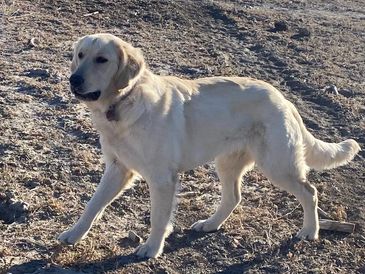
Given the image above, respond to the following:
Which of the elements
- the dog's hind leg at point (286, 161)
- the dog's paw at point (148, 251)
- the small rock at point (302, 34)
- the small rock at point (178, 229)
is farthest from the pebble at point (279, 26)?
the dog's paw at point (148, 251)

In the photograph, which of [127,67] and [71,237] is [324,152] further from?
[71,237]

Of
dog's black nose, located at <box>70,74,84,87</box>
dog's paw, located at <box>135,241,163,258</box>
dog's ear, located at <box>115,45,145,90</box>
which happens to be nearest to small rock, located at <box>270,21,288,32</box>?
dog's ear, located at <box>115,45,145,90</box>

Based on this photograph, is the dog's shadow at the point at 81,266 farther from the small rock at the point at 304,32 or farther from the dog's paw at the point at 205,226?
the small rock at the point at 304,32

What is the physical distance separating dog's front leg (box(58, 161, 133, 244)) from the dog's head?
549 mm

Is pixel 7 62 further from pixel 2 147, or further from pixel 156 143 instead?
pixel 156 143

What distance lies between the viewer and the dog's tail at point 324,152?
5777mm

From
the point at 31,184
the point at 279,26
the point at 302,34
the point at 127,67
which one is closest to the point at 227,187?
the point at 127,67

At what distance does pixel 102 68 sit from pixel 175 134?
2.03ft

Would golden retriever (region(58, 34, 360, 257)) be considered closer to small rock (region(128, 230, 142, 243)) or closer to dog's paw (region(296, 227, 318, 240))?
dog's paw (region(296, 227, 318, 240))

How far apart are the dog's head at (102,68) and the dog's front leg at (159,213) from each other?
65 centimetres

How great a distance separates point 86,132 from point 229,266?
7.70ft

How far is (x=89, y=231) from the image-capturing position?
215 inches

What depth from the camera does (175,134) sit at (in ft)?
16.8

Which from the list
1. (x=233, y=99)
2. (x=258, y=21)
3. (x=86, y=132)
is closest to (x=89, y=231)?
(x=233, y=99)
